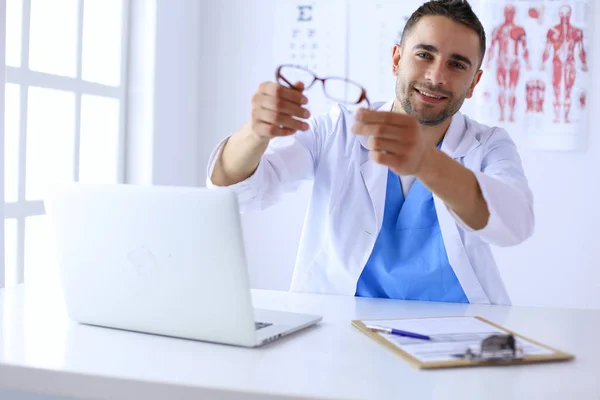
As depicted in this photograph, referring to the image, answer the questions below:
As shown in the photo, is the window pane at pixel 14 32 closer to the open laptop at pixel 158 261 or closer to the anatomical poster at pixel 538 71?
the open laptop at pixel 158 261

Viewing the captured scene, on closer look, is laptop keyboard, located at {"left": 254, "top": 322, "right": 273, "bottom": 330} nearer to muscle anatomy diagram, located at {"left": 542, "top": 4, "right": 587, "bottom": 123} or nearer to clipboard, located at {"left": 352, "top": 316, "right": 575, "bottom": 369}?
clipboard, located at {"left": 352, "top": 316, "right": 575, "bottom": 369}

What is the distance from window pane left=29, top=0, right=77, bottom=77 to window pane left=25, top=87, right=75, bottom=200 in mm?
93

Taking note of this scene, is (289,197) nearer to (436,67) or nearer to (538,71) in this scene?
(538,71)

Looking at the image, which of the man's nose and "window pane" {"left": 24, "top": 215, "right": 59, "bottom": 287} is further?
"window pane" {"left": 24, "top": 215, "right": 59, "bottom": 287}

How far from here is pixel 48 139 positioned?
8.32 feet

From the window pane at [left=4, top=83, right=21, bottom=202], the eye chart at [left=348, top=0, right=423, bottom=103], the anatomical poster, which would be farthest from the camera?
the eye chart at [left=348, top=0, right=423, bottom=103]

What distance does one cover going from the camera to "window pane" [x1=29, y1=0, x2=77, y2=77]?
244cm

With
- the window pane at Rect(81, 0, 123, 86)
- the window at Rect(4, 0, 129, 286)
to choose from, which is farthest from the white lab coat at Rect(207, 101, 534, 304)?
the window pane at Rect(81, 0, 123, 86)

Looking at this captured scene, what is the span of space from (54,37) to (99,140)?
1.55ft

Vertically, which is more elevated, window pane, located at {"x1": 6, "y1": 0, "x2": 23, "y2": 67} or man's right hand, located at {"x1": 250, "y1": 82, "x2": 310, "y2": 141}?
window pane, located at {"x1": 6, "y1": 0, "x2": 23, "y2": 67}

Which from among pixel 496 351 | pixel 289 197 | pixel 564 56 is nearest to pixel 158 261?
pixel 496 351

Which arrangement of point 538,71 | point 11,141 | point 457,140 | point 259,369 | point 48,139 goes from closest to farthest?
point 259,369 < point 457,140 < point 11,141 < point 48,139 < point 538,71

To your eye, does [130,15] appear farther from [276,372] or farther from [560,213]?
[276,372]

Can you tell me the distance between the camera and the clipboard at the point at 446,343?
3.27ft
